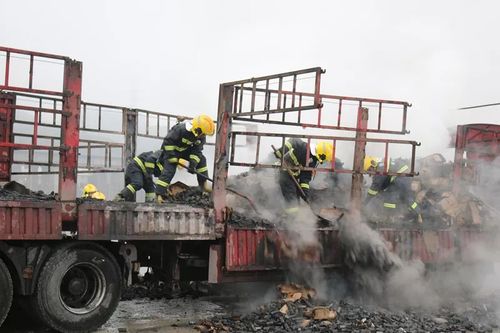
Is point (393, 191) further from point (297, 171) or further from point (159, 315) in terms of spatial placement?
point (159, 315)

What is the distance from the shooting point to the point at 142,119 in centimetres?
1019

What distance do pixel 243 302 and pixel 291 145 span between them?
227 cm

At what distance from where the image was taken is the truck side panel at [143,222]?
548 cm

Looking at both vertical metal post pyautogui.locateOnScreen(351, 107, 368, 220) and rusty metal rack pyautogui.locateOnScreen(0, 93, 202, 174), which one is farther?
rusty metal rack pyautogui.locateOnScreen(0, 93, 202, 174)

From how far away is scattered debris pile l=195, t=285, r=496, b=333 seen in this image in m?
5.87

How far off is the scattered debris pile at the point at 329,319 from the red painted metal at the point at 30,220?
1916 millimetres

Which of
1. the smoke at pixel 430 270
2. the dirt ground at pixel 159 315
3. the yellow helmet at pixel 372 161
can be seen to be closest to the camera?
the dirt ground at pixel 159 315

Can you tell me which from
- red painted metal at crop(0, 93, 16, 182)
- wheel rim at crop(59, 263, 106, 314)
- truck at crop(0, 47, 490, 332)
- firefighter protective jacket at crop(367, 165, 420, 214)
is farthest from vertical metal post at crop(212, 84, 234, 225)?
firefighter protective jacket at crop(367, 165, 420, 214)

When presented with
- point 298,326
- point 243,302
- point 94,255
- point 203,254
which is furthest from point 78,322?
point 243,302

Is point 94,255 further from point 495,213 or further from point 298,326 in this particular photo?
point 495,213

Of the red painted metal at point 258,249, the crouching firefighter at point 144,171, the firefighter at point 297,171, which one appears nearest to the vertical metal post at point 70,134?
the red painted metal at point 258,249

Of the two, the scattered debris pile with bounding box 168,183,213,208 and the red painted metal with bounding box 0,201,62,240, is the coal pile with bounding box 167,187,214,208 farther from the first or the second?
the red painted metal with bounding box 0,201,62,240

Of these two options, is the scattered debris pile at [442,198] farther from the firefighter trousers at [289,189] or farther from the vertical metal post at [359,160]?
the firefighter trousers at [289,189]

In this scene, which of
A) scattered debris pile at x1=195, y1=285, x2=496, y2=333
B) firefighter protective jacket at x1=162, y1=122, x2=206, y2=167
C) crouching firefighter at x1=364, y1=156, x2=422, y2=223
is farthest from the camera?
crouching firefighter at x1=364, y1=156, x2=422, y2=223
